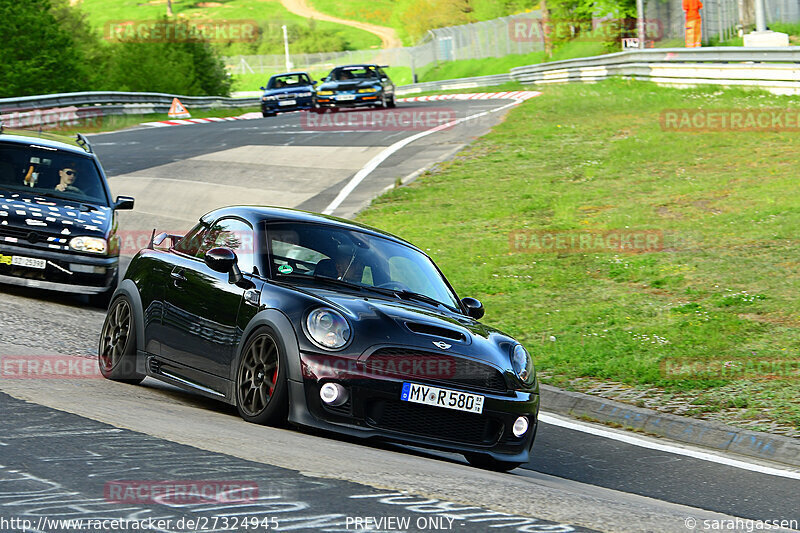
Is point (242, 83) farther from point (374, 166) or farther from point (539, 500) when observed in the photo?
point (539, 500)

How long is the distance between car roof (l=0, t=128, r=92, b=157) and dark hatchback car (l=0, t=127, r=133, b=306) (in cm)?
1

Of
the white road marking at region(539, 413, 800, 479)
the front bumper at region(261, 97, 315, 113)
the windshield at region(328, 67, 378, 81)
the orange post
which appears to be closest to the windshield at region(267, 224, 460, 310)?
the white road marking at region(539, 413, 800, 479)

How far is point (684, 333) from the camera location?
36.0 ft

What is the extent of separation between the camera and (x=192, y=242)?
8.55m

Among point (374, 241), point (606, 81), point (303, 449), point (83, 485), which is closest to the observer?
point (83, 485)

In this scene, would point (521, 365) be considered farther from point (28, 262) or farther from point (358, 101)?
point (358, 101)

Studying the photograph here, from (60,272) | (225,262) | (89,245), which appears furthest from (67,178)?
(225,262)

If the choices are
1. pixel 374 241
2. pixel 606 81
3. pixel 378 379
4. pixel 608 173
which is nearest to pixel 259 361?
pixel 378 379

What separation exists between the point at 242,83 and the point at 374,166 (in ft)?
286

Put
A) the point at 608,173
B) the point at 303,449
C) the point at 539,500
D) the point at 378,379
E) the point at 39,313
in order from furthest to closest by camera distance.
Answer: the point at 608,173 → the point at 39,313 → the point at 378,379 → the point at 303,449 → the point at 539,500

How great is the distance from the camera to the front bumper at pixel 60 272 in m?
12.4

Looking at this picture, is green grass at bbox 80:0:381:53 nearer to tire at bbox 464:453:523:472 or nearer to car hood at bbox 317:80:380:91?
car hood at bbox 317:80:380:91

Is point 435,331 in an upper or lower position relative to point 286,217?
lower

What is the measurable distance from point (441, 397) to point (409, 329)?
47 centimetres
